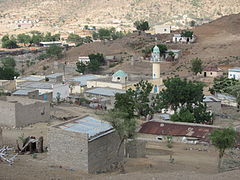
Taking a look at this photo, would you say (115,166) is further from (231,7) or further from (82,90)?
(231,7)

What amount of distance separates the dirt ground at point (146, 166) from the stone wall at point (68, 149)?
0.26m

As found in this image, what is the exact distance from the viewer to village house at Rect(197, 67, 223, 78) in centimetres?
5528

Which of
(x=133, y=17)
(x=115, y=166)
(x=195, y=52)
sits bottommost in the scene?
(x=115, y=166)

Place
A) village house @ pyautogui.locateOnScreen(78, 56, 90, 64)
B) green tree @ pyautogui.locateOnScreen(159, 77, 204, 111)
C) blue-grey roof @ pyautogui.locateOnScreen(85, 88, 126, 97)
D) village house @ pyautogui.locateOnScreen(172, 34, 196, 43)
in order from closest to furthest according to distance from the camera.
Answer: green tree @ pyautogui.locateOnScreen(159, 77, 204, 111)
blue-grey roof @ pyautogui.locateOnScreen(85, 88, 126, 97)
village house @ pyautogui.locateOnScreen(78, 56, 90, 64)
village house @ pyautogui.locateOnScreen(172, 34, 196, 43)

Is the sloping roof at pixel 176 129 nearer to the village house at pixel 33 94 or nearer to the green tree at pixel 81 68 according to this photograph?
the village house at pixel 33 94

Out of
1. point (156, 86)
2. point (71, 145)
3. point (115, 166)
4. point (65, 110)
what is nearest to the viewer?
point (71, 145)

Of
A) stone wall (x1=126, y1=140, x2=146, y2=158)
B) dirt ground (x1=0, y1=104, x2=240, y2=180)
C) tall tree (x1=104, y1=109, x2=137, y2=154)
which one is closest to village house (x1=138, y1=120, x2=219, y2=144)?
dirt ground (x1=0, y1=104, x2=240, y2=180)

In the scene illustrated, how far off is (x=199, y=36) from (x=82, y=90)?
36.4m

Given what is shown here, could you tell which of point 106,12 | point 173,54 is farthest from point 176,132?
point 106,12

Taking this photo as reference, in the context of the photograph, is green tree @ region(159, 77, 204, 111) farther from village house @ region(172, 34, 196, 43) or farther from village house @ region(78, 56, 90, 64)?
village house @ region(172, 34, 196, 43)

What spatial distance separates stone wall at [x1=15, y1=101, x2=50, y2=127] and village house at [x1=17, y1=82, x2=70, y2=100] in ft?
35.3

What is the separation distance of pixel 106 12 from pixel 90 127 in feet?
433

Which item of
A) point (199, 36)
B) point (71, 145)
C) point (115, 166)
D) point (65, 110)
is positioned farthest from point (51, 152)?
point (199, 36)

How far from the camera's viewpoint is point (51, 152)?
1858 centimetres
